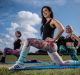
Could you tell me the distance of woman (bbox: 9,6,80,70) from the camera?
16.4 feet

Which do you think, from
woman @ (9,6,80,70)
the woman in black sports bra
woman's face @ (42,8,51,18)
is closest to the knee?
woman @ (9,6,80,70)

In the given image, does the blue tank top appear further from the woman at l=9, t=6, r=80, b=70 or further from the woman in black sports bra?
the woman in black sports bra

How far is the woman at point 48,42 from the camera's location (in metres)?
5.01

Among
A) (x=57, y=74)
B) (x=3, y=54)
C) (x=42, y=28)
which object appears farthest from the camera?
(x=3, y=54)

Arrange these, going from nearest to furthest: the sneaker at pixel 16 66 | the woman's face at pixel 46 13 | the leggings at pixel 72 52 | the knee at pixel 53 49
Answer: the sneaker at pixel 16 66
the knee at pixel 53 49
the woman's face at pixel 46 13
the leggings at pixel 72 52

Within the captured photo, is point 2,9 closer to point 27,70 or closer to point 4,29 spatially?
point 4,29

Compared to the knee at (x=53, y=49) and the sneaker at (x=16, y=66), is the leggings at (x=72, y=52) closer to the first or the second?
the knee at (x=53, y=49)

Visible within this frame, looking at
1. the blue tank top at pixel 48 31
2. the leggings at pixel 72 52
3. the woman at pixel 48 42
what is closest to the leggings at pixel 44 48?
the woman at pixel 48 42

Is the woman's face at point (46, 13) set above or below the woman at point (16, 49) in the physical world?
above

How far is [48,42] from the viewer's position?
5051 mm

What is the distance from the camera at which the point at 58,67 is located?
5.10m

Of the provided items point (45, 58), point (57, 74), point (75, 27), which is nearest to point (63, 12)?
point (75, 27)

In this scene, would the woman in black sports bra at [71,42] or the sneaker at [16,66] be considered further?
the woman in black sports bra at [71,42]

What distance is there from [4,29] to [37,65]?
98 centimetres
